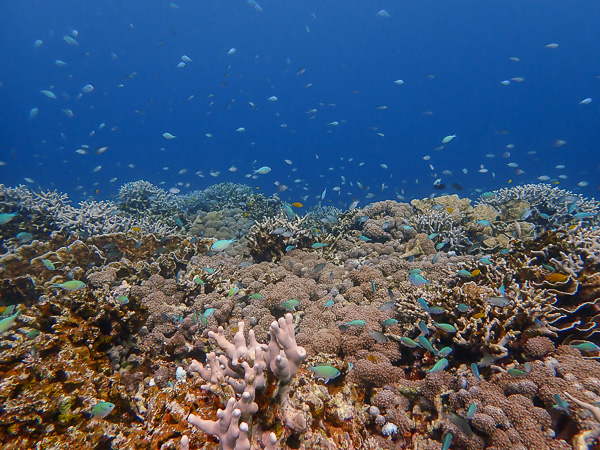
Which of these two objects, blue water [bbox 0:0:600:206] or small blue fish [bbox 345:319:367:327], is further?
blue water [bbox 0:0:600:206]

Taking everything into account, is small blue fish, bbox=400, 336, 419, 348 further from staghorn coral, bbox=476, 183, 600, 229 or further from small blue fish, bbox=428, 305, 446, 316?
staghorn coral, bbox=476, 183, 600, 229

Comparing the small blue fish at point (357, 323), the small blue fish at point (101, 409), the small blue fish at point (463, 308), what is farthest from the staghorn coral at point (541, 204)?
the small blue fish at point (101, 409)

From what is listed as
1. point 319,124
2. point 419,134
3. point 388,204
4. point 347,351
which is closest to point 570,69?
point 419,134

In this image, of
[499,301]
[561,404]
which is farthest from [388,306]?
[561,404]

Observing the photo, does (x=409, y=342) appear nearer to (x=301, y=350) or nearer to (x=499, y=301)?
(x=499, y=301)

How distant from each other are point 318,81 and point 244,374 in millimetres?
133567

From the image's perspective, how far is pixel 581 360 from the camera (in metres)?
3.46

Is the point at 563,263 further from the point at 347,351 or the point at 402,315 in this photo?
the point at 347,351

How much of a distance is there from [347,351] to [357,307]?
1.01m

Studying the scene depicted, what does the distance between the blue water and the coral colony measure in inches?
3345

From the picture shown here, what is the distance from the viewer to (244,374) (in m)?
2.44

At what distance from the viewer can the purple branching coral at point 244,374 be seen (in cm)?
199

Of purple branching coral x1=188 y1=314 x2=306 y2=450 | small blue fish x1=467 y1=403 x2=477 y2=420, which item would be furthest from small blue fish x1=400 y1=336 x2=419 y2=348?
purple branching coral x1=188 y1=314 x2=306 y2=450

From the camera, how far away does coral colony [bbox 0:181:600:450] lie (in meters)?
2.62
